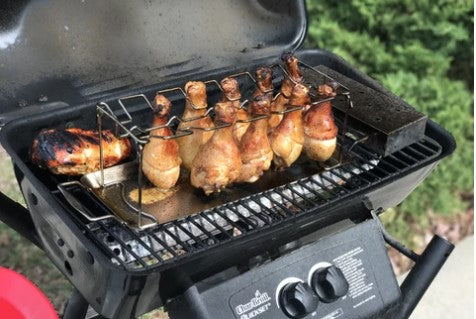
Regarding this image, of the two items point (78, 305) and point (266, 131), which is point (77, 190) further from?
point (266, 131)

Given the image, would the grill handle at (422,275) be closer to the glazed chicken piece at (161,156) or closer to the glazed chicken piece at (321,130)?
the glazed chicken piece at (321,130)

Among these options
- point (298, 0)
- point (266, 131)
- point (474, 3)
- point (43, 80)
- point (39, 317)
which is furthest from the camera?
point (474, 3)

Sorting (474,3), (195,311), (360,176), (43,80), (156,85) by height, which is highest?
(474,3)

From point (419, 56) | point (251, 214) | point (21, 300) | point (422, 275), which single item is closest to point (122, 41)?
point (251, 214)

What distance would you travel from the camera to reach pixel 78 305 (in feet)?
6.12

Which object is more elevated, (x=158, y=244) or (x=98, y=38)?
(x=98, y=38)

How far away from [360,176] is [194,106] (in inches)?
19.6

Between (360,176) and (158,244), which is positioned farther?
(360,176)

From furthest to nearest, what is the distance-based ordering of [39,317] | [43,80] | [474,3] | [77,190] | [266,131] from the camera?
[474,3] < [43,80] < [266,131] < [77,190] < [39,317]

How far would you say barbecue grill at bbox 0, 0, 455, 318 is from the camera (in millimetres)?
1495

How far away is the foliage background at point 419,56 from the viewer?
399 cm

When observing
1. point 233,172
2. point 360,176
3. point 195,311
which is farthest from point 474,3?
point 195,311

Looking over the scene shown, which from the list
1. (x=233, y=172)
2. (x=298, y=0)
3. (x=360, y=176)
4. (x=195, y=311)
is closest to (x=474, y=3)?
(x=298, y=0)

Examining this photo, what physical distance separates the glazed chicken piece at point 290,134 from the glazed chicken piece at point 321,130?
4cm
